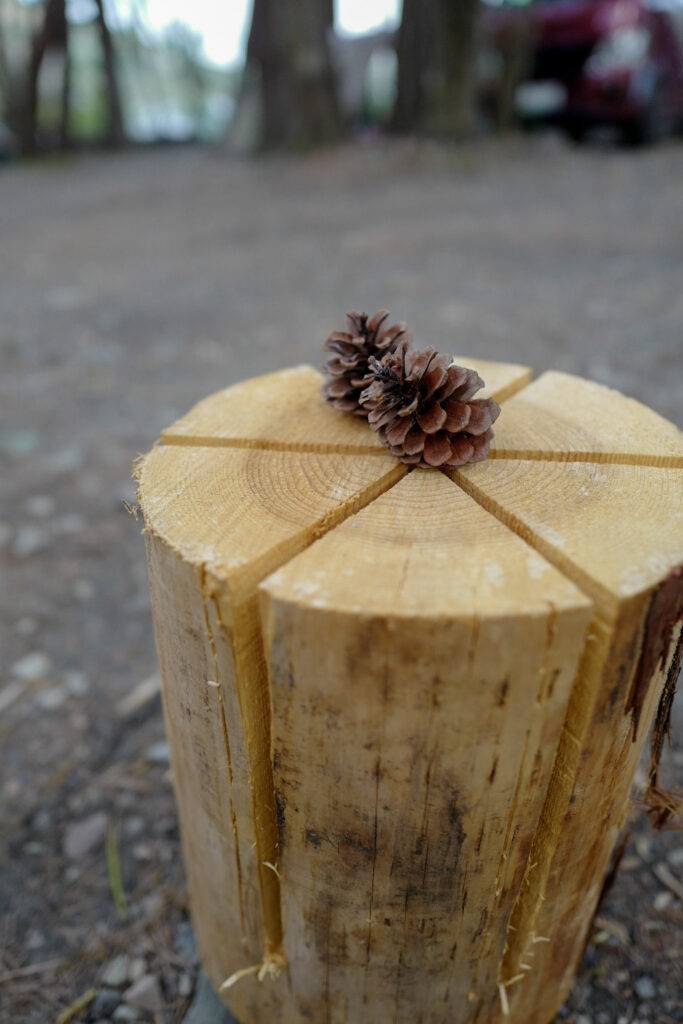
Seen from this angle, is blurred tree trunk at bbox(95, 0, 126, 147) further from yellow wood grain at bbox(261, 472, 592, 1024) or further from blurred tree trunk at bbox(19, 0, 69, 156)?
yellow wood grain at bbox(261, 472, 592, 1024)

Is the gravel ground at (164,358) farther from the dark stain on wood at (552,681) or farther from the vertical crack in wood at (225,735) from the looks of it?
the dark stain on wood at (552,681)

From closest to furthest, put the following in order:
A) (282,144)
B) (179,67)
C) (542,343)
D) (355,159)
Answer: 1. (542,343)
2. (355,159)
3. (282,144)
4. (179,67)

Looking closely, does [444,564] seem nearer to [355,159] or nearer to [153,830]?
→ [153,830]

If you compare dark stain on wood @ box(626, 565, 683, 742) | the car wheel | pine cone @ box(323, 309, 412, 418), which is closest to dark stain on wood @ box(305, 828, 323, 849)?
dark stain on wood @ box(626, 565, 683, 742)

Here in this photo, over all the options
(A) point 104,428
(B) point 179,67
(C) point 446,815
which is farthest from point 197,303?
(B) point 179,67

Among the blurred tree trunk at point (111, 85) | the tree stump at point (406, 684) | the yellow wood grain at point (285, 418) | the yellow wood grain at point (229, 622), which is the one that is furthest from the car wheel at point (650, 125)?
the blurred tree trunk at point (111, 85)

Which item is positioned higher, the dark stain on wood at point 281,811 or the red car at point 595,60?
the red car at point 595,60
